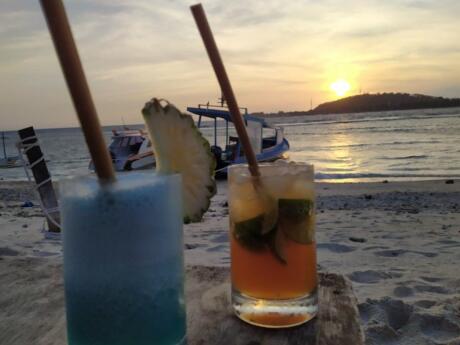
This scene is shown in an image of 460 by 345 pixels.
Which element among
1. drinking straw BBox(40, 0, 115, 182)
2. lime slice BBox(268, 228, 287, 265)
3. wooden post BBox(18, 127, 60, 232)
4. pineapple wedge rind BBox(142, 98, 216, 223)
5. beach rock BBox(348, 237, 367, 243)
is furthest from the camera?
beach rock BBox(348, 237, 367, 243)

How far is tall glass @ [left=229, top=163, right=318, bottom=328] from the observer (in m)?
0.97

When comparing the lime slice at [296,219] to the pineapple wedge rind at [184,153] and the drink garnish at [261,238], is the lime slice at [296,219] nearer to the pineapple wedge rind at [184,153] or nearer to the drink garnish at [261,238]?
the drink garnish at [261,238]

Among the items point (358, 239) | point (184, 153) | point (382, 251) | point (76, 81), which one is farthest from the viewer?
point (358, 239)

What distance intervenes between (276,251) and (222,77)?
0.36 m

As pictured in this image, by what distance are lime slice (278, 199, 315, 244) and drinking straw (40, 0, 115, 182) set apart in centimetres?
38

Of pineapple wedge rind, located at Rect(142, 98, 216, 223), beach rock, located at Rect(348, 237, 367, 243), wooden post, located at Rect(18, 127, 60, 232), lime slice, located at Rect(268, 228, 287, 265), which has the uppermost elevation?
pineapple wedge rind, located at Rect(142, 98, 216, 223)

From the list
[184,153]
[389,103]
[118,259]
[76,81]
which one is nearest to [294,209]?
[184,153]

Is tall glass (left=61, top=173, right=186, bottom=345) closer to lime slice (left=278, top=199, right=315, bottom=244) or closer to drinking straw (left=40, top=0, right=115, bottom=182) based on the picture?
drinking straw (left=40, top=0, right=115, bottom=182)

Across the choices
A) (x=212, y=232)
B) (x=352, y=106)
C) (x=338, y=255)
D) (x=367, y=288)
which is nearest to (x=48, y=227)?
(x=212, y=232)

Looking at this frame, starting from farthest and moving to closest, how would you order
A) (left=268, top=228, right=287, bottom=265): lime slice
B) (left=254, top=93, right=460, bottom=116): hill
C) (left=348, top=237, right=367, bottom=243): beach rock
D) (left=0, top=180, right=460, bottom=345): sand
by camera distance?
1. (left=254, top=93, right=460, bottom=116): hill
2. (left=348, top=237, right=367, bottom=243): beach rock
3. (left=0, top=180, right=460, bottom=345): sand
4. (left=268, top=228, right=287, bottom=265): lime slice

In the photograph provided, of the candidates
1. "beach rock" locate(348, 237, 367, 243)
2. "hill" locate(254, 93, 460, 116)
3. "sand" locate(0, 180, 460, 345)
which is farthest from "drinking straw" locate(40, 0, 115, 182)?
"hill" locate(254, 93, 460, 116)

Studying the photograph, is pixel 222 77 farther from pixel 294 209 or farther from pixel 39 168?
pixel 39 168

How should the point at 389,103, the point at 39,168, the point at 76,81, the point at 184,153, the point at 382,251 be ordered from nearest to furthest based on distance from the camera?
the point at 76,81
the point at 184,153
the point at 382,251
the point at 39,168
the point at 389,103

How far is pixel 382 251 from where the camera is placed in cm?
430
